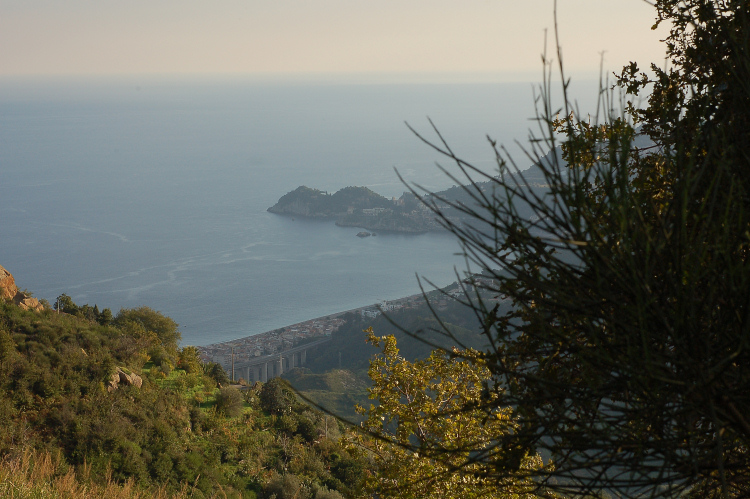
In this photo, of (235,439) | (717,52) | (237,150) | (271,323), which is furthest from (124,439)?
(237,150)

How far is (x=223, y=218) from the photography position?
239ft

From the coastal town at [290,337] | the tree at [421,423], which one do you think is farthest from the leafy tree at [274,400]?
the coastal town at [290,337]

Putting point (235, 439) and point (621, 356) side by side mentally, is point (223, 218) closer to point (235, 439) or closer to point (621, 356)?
point (235, 439)

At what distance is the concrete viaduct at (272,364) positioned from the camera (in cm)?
3841

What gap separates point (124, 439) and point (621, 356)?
31.1 ft

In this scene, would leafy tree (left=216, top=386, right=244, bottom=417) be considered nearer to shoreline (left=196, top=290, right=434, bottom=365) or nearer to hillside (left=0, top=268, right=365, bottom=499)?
hillside (left=0, top=268, right=365, bottom=499)

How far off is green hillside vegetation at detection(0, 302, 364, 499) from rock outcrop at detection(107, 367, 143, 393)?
3cm

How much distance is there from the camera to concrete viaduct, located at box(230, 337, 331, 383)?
38406mm

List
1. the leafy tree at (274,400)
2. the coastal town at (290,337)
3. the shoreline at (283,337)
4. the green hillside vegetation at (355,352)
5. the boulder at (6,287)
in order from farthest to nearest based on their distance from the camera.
A: the shoreline at (283,337)
the coastal town at (290,337)
the green hillside vegetation at (355,352)
the leafy tree at (274,400)
the boulder at (6,287)

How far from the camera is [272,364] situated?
133ft

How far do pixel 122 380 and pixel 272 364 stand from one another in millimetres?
29299

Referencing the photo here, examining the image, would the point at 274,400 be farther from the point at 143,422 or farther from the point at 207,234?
the point at 207,234

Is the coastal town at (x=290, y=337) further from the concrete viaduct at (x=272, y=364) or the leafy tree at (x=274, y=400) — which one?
the leafy tree at (x=274, y=400)

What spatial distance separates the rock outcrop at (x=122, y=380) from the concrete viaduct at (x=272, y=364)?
25.5 m
